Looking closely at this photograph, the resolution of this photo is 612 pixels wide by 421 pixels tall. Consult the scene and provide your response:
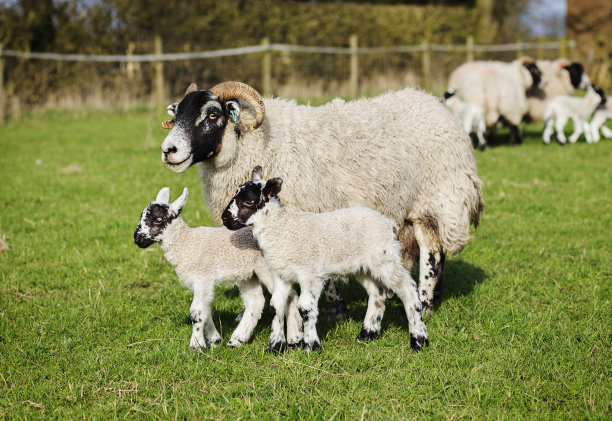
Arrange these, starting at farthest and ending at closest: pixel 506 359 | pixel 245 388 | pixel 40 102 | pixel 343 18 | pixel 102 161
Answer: pixel 343 18
pixel 40 102
pixel 102 161
pixel 506 359
pixel 245 388

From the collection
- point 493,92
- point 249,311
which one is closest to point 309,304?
point 249,311

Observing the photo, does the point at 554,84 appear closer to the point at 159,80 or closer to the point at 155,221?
the point at 159,80

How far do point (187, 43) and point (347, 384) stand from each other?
18953 mm

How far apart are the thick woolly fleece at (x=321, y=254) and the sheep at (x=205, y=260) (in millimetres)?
224

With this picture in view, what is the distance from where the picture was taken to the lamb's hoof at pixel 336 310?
5031 mm

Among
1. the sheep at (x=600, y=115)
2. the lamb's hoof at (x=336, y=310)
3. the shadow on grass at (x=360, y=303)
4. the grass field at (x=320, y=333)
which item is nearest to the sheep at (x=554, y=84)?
the sheep at (x=600, y=115)

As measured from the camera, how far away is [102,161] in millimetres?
11703

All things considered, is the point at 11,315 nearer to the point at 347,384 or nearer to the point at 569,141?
the point at 347,384

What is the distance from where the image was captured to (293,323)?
14.5 ft

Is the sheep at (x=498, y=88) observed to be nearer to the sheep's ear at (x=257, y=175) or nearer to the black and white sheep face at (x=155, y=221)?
the sheep's ear at (x=257, y=175)

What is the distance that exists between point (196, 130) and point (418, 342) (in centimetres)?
217

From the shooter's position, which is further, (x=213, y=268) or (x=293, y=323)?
(x=293, y=323)

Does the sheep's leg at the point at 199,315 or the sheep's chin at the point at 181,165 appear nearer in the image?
the sheep's leg at the point at 199,315

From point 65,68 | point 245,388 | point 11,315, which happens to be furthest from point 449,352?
point 65,68
